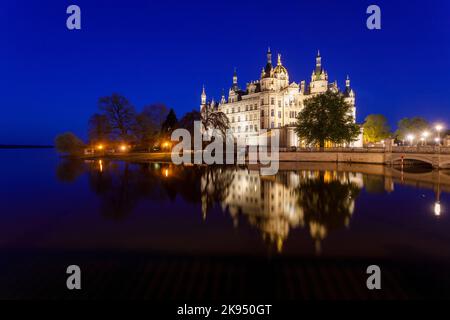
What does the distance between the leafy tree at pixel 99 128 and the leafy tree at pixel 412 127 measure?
77.0 meters

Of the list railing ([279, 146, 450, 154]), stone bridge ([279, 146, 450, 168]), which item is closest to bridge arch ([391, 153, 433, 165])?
stone bridge ([279, 146, 450, 168])

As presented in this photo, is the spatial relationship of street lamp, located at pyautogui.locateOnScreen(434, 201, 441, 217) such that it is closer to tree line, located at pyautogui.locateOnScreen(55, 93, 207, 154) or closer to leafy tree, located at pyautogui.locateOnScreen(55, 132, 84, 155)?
tree line, located at pyautogui.locateOnScreen(55, 93, 207, 154)

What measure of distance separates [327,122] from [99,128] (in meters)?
44.9

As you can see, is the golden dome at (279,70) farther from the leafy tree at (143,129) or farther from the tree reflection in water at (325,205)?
the tree reflection in water at (325,205)

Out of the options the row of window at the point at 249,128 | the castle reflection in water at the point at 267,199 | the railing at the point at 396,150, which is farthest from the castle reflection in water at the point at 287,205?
the row of window at the point at 249,128

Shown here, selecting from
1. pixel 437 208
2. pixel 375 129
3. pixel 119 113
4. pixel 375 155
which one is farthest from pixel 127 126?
pixel 375 129

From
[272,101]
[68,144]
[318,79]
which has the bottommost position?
[68,144]

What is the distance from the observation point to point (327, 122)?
2115 inches

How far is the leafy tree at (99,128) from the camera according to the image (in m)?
63.3

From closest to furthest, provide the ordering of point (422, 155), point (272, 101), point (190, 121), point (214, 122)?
point (422, 155), point (214, 122), point (190, 121), point (272, 101)

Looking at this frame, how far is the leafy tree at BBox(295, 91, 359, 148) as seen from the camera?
2099 inches

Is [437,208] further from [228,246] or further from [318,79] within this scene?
[318,79]

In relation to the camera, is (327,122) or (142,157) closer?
(327,122)
